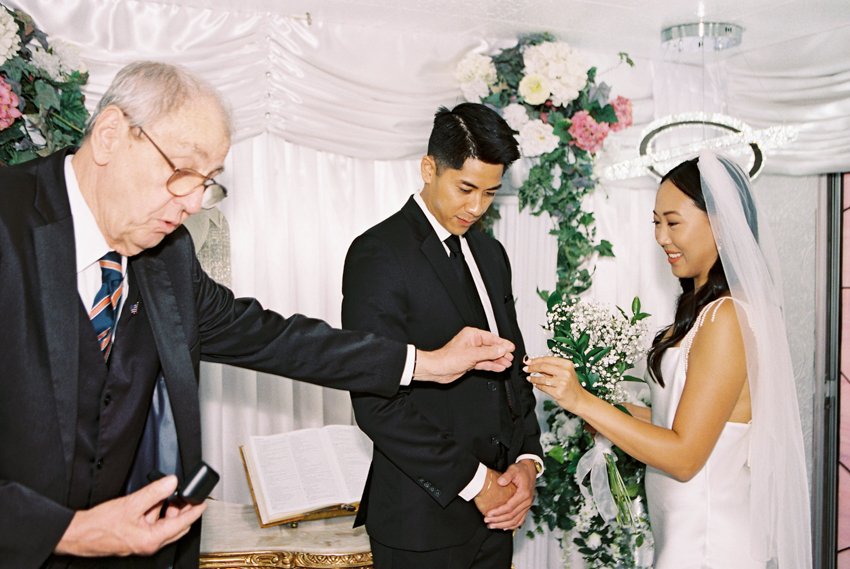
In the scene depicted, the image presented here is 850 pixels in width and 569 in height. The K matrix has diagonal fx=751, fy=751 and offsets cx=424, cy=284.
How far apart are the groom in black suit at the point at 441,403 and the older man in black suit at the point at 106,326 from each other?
657mm

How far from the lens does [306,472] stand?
3205 millimetres

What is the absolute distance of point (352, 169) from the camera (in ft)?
14.6

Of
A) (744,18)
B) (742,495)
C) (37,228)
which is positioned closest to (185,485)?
(37,228)

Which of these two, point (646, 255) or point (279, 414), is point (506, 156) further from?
point (646, 255)

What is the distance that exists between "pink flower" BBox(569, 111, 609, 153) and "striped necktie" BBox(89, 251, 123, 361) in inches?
126

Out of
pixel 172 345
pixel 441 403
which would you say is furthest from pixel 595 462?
pixel 172 345

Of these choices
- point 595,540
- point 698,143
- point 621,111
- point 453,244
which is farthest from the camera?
point 698,143

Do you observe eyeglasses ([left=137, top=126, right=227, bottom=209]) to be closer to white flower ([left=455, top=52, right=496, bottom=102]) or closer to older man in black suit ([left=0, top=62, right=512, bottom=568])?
older man in black suit ([left=0, top=62, right=512, bottom=568])

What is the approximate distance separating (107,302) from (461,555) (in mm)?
1399

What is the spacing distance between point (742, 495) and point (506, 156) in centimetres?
140

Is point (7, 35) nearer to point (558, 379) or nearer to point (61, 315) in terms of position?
point (61, 315)

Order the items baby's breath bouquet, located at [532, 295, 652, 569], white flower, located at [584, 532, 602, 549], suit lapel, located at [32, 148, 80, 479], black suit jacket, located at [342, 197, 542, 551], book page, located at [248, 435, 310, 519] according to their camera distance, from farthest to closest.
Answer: white flower, located at [584, 532, 602, 549] < book page, located at [248, 435, 310, 519] < baby's breath bouquet, located at [532, 295, 652, 569] < black suit jacket, located at [342, 197, 542, 551] < suit lapel, located at [32, 148, 80, 479]

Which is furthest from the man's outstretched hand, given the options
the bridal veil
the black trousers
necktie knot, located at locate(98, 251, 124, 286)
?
necktie knot, located at locate(98, 251, 124, 286)

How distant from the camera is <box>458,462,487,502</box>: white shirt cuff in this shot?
240 centimetres
